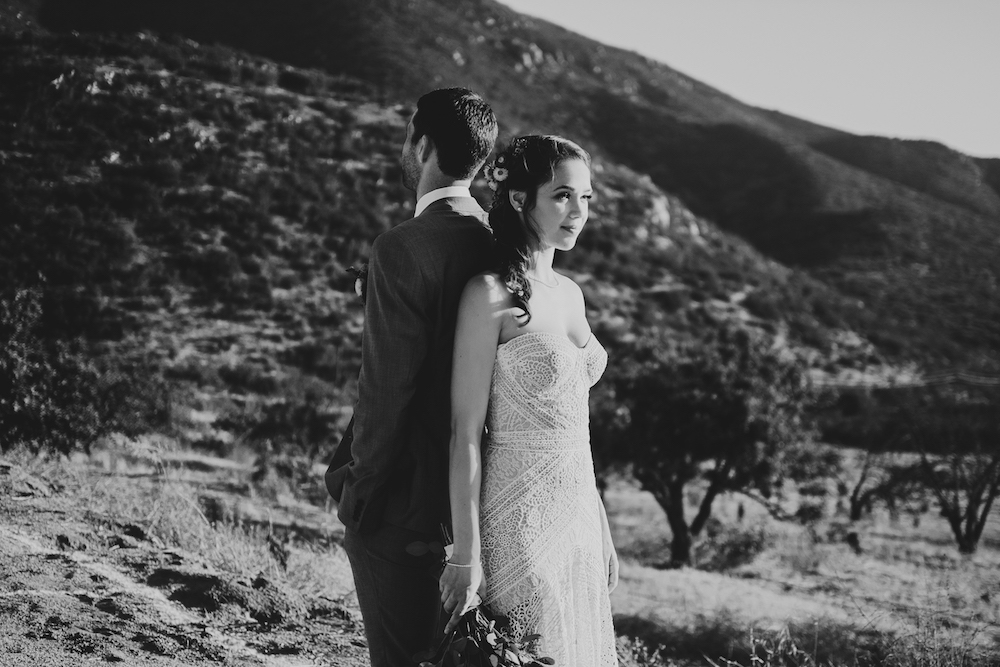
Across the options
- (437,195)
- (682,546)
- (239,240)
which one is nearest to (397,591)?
(437,195)

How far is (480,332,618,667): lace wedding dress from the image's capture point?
81.3 inches

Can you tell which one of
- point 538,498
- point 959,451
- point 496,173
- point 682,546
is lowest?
point 682,546

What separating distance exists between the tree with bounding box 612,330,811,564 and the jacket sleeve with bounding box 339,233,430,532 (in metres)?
12.4

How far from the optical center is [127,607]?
3387 mm

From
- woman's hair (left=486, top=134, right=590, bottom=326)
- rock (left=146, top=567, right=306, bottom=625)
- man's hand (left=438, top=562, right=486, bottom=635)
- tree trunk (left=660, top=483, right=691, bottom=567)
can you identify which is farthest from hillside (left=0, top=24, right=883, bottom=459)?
man's hand (left=438, top=562, right=486, bottom=635)

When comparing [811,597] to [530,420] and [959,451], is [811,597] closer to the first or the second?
[959,451]

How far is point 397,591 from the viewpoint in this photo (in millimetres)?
2021

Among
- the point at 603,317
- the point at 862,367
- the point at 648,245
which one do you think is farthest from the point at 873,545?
the point at 648,245

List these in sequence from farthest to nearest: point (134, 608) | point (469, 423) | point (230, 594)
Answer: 1. point (230, 594)
2. point (134, 608)
3. point (469, 423)

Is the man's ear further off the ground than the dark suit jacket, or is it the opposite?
the man's ear

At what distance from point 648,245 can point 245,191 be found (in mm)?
15787

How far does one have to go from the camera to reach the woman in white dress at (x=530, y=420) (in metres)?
1.97

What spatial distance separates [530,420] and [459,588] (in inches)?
18.2

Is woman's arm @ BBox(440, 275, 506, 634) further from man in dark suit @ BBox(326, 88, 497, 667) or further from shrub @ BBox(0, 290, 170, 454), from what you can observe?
shrub @ BBox(0, 290, 170, 454)
